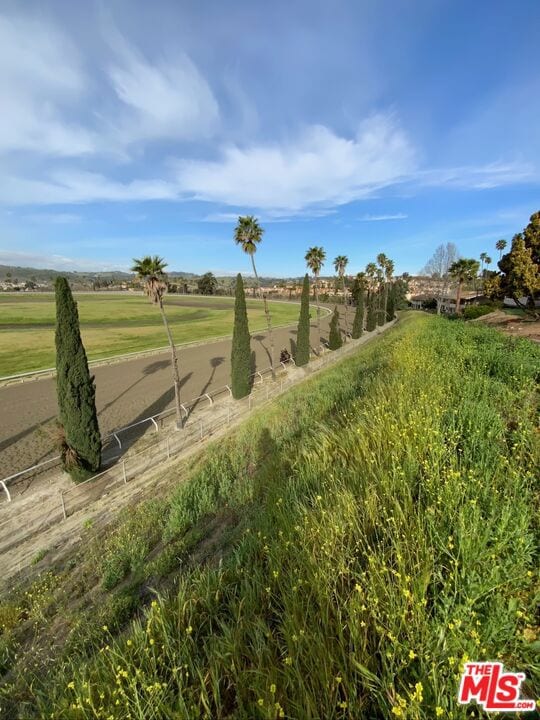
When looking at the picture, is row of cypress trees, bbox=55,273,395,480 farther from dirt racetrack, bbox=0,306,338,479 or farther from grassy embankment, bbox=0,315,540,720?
grassy embankment, bbox=0,315,540,720

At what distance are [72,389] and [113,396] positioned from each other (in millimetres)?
8767

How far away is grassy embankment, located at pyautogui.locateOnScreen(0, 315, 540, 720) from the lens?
191 centimetres

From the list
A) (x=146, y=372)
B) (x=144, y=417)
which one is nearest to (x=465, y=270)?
(x=146, y=372)

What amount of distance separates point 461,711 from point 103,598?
5.61m

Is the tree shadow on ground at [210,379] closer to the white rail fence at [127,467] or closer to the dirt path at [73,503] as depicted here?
the white rail fence at [127,467]

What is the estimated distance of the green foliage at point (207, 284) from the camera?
12812cm

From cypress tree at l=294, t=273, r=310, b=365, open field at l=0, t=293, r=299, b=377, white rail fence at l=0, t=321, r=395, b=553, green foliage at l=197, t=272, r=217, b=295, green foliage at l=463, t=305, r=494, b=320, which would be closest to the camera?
white rail fence at l=0, t=321, r=395, b=553

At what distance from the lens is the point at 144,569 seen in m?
5.20

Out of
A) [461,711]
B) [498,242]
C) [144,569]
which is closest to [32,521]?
[144,569]

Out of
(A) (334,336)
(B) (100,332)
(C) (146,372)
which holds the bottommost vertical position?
(C) (146,372)

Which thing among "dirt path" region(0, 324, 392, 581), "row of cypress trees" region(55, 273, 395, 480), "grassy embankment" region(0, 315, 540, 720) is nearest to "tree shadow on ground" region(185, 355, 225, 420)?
"dirt path" region(0, 324, 392, 581)

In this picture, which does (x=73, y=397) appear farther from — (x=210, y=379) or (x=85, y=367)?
(x=210, y=379)

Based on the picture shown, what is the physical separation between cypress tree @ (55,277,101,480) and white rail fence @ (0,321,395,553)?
994 millimetres

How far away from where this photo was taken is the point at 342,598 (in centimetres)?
242
